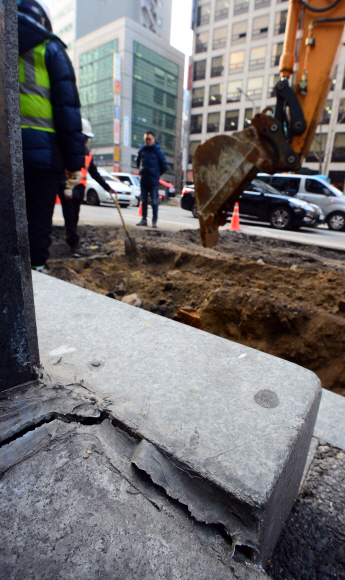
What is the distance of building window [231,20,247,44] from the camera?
40.1 meters

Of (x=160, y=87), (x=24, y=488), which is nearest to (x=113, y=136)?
(x=160, y=87)

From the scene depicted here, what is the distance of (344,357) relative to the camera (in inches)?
104

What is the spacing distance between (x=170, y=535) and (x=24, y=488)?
0.34m

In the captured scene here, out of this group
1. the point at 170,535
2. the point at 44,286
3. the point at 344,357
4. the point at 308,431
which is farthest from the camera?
the point at 344,357

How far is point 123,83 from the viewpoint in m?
45.3

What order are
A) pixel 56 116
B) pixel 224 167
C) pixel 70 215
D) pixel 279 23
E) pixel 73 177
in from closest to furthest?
1. pixel 56 116
2. pixel 224 167
3. pixel 73 177
4. pixel 70 215
5. pixel 279 23

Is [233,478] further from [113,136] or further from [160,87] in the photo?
[160,87]

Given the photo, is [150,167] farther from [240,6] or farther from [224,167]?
[240,6]

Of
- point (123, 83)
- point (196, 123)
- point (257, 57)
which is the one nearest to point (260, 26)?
point (257, 57)

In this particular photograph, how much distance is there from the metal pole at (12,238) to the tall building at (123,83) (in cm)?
4646

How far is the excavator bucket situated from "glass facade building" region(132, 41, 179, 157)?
48.1 meters

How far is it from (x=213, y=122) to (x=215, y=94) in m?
3.35

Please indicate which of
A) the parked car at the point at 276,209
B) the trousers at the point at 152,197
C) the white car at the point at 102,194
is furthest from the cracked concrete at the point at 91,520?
the white car at the point at 102,194

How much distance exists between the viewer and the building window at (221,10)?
41.3 meters
